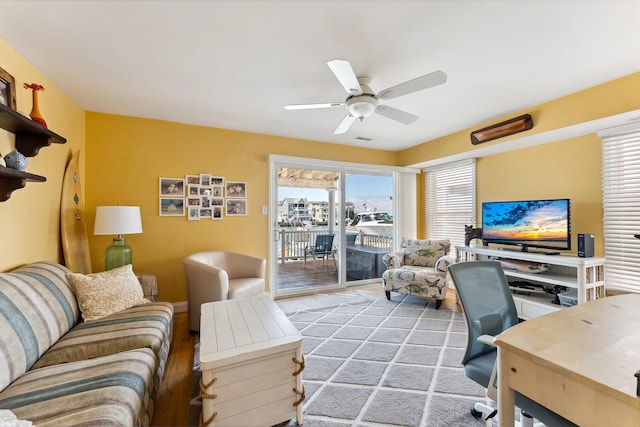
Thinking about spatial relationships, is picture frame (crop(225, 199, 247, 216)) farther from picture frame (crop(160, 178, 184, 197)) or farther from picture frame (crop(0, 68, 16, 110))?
picture frame (crop(0, 68, 16, 110))

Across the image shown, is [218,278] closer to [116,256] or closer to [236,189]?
[116,256]

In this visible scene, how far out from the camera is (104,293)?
2.07 m

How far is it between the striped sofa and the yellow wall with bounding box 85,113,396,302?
4.30 ft

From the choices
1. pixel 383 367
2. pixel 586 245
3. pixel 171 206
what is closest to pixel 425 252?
pixel 586 245

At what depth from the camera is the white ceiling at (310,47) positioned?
1572 millimetres

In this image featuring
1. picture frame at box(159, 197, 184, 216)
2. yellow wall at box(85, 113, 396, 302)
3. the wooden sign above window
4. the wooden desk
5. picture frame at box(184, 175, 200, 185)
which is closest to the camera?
the wooden desk

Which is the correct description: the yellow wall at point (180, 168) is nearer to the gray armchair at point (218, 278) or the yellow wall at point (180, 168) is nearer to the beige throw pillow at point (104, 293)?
the gray armchair at point (218, 278)

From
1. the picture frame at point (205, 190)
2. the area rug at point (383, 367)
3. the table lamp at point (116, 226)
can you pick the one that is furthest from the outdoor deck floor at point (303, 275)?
the table lamp at point (116, 226)

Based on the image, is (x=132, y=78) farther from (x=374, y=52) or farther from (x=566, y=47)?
(x=566, y=47)

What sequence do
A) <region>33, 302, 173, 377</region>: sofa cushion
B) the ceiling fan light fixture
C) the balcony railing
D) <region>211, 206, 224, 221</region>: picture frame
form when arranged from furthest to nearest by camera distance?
the balcony railing
<region>211, 206, 224, 221</region>: picture frame
the ceiling fan light fixture
<region>33, 302, 173, 377</region>: sofa cushion

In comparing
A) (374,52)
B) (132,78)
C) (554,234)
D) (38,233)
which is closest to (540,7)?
(374,52)

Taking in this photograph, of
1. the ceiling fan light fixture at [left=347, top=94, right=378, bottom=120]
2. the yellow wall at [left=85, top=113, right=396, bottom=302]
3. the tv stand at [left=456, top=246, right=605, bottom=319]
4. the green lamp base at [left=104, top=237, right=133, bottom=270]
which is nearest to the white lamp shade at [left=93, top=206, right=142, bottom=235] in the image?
the green lamp base at [left=104, top=237, right=133, bottom=270]

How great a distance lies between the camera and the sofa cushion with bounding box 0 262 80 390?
1.32m

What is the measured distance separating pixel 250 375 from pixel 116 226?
2.19 metres
